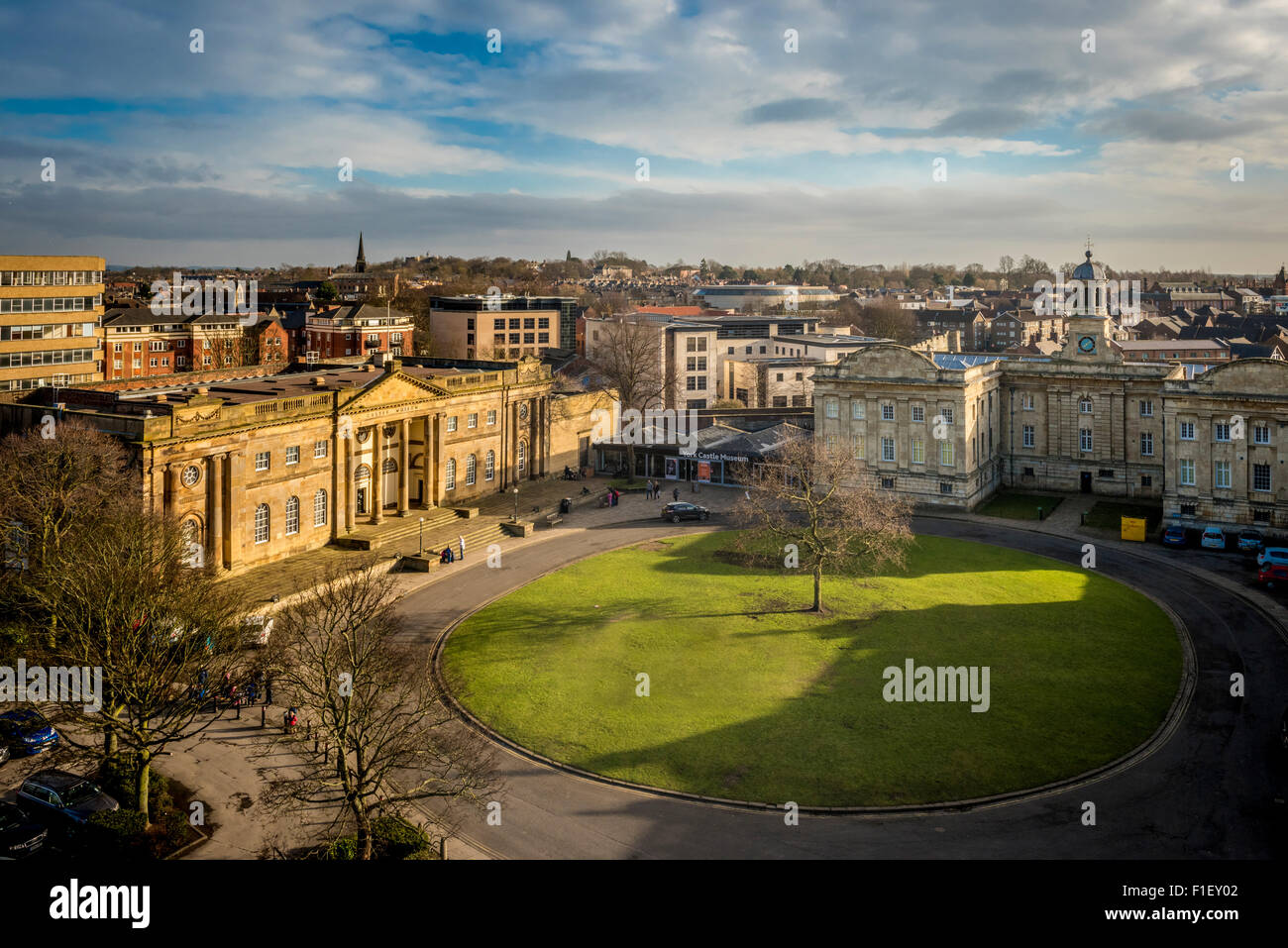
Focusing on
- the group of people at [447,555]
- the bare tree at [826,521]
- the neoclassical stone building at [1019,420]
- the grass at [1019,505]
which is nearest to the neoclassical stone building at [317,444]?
the group of people at [447,555]

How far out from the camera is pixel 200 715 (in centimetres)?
3638

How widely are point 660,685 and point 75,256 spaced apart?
236 feet

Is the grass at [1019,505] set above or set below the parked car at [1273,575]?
above

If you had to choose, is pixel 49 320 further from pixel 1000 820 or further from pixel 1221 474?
pixel 1221 474

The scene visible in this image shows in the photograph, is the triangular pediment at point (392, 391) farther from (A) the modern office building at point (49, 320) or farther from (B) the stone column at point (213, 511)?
(A) the modern office building at point (49, 320)

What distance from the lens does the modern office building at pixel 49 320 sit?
76.6 metres

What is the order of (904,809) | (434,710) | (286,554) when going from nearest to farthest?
(904,809)
(434,710)
(286,554)

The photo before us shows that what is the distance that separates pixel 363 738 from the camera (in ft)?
88.1

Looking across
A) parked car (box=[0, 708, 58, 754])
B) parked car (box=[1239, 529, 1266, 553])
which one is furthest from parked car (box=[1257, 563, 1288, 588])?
parked car (box=[0, 708, 58, 754])

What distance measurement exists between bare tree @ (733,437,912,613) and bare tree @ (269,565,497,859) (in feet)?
73.5

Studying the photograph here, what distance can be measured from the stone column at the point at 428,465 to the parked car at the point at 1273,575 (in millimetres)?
52463
